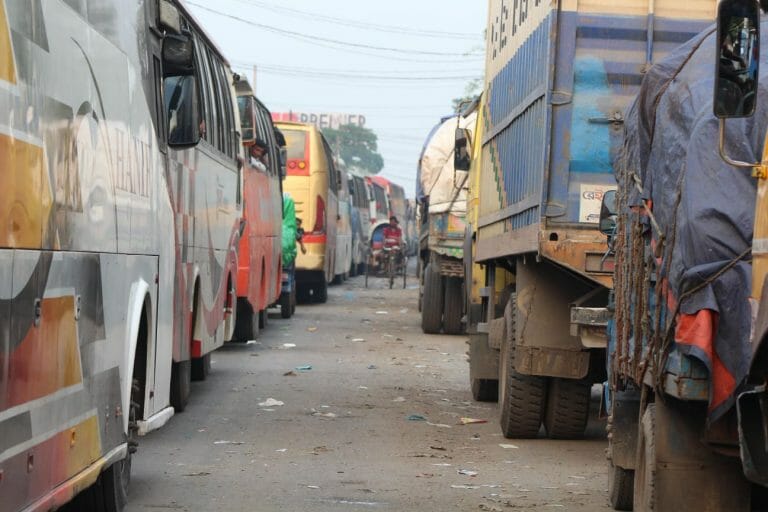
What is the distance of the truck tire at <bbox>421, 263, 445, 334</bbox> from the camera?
72.9 feet

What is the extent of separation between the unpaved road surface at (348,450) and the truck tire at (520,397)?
12cm

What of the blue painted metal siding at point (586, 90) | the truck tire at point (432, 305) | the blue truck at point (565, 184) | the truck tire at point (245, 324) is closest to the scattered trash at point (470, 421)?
the blue truck at point (565, 184)

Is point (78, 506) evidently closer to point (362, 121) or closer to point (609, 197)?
point (609, 197)

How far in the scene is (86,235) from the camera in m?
6.15

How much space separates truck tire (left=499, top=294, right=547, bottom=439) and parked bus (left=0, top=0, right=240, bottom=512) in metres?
2.61

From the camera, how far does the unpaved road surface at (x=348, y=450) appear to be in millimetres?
8578

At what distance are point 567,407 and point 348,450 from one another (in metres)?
1.61

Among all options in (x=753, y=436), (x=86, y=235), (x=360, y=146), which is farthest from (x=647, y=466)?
(x=360, y=146)

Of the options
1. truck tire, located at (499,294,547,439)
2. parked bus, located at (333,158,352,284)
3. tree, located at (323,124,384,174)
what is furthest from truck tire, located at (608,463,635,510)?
tree, located at (323,124,384,174)

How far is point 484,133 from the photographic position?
46.5 ft

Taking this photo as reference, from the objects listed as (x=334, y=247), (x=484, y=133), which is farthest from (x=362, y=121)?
(x=484, y=133)

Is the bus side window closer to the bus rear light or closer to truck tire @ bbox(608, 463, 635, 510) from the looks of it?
truck tire @ bbox(608, 463, 635, 510)

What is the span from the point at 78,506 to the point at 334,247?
26311mm

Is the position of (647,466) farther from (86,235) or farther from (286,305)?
(286,305)
